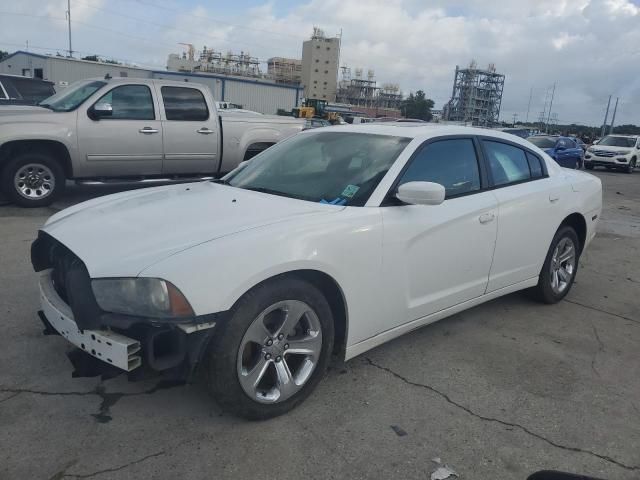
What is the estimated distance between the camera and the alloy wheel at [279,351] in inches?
108

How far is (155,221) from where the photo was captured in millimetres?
3072

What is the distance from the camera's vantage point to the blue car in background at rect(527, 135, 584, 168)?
57.6 feet

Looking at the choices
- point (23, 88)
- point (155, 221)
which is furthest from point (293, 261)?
point (23, 88)

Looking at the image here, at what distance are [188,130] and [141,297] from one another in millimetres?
6652

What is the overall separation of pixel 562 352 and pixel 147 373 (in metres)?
2.96

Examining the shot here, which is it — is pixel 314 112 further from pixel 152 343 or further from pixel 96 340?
pixel 152 343

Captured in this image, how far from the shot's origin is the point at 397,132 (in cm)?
390

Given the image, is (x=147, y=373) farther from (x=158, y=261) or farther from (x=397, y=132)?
(x=397, y=132)

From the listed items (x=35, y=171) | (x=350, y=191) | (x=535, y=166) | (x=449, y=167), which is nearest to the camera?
(x=350, y=191)

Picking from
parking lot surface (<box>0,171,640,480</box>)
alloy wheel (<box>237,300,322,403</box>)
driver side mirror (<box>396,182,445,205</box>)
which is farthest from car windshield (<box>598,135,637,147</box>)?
alloy wheel (<box>237,300,322,403</box>)

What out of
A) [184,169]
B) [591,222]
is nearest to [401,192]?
[591,222]

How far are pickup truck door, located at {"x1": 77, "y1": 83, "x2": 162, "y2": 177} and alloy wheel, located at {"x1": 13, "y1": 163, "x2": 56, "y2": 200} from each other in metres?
0.51

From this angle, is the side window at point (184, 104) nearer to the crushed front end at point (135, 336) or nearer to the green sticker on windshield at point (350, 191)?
the green sticker on windshield at point (350, 191)

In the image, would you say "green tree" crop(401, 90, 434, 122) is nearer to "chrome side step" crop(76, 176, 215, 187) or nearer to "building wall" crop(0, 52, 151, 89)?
"building wall" crop(0, 52, 151, 89)
